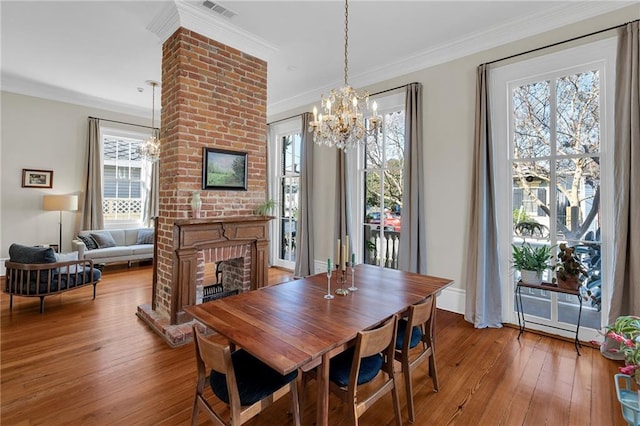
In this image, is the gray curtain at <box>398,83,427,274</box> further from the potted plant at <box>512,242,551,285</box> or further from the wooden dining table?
the wooden dining table

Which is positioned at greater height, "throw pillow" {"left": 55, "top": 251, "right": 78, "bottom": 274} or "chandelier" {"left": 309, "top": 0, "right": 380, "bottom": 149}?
"chandelier" {"left": 309, "top": 0, "right": 380, "bottom": 149}

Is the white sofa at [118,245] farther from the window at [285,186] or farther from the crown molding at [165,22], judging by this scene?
the crown molding at [165,22]

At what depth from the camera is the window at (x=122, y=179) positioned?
6535mm

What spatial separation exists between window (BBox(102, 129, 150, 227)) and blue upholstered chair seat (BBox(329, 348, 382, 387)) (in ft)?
21.7

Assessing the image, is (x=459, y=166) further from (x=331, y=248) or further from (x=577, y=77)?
(x=331, y=248)

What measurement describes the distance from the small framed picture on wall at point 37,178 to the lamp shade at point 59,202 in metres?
0.34

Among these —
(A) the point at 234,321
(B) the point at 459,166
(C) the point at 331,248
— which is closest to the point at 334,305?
(A) the point at 234,321

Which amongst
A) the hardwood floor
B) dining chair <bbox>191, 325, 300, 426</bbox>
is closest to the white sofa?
the hardwood floor

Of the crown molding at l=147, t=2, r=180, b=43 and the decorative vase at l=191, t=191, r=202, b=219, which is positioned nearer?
the crown molding at l=147, t=2, r=180, b=43

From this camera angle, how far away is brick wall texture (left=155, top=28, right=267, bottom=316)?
10.5 ft

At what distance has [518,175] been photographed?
342 centimetres

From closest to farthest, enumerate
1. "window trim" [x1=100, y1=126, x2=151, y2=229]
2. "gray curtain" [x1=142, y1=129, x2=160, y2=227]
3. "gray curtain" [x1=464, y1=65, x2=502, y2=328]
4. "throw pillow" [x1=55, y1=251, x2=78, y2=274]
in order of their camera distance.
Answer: "gray curtain" [x1=464, y1=65, x2=502, y2=328]
"throw pillow" [x1=55, y1=251, x2=78, y2=274]
"window trim" [x1=100, y1=126, x2=151, y2=229]
"gray curtain" [x1=142, y1=129, x2=160, y2=227]

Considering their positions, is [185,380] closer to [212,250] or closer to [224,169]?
[212,250]

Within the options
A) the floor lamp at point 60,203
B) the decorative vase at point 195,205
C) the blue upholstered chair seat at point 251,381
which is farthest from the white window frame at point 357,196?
the floor lamp at point 60,203
